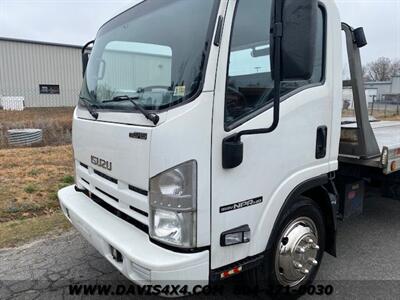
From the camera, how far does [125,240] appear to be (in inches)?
88.4

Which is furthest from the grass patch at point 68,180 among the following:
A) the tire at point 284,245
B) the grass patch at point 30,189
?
the tire at point 284,245

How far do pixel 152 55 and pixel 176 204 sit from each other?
1039 millimetres

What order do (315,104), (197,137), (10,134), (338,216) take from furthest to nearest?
(10,134) → (338,216) → (315,104) → (197,137)

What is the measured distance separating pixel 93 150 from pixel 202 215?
3.69ft

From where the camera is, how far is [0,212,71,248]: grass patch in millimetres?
4016

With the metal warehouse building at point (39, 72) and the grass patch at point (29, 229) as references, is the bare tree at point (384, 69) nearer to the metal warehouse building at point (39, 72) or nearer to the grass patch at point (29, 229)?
the metal warehouse building at point (39, 72)

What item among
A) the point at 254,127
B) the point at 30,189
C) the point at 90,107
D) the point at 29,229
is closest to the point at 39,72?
Answer: the point at 30,189

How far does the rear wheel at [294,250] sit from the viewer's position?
255 cm

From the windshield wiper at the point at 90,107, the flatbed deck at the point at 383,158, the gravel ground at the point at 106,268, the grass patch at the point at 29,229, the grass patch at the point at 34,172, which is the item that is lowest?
the gravel ground at the point at 106,268

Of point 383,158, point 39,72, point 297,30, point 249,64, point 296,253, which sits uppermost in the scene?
point 39,72

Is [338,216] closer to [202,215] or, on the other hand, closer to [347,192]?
[347,192]

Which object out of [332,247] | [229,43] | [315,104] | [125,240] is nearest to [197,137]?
[229,43]

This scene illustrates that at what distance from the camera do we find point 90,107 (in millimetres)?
2832

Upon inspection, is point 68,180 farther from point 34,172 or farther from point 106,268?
point 106,268
